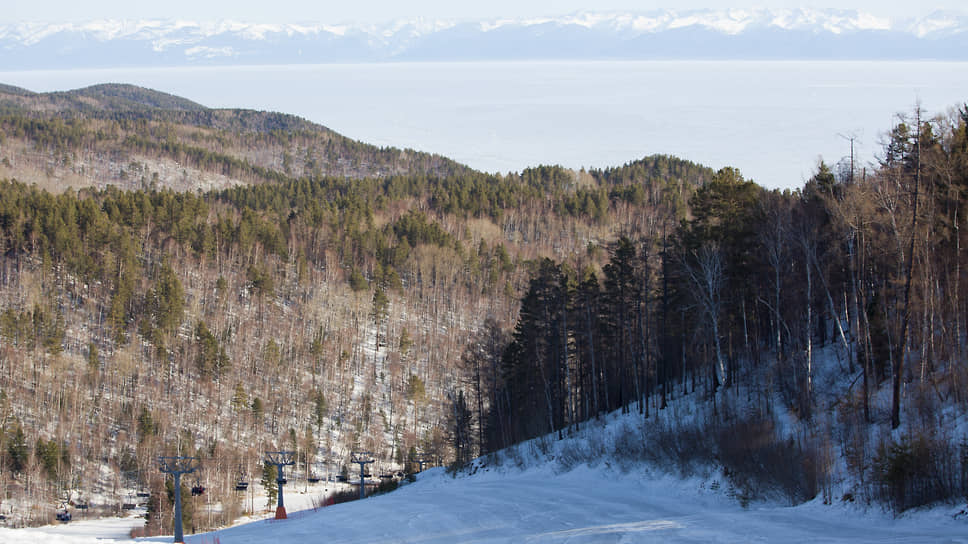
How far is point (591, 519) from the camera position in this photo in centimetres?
1980

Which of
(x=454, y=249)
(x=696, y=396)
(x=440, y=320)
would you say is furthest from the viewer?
(x=454, y=249)

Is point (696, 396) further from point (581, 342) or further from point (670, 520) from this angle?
point (670, 520)

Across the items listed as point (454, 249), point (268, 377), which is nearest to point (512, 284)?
point (454, 249)

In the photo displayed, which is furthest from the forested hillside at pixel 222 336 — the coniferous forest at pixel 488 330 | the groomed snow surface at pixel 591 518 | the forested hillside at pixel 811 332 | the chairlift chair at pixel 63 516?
the groomed snow surface at pixel 591 518

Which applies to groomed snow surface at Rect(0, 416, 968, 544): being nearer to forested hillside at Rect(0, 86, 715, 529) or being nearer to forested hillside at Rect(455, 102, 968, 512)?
forested hillside at Rect(455, 102, 968, 512)

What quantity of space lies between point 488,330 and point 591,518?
3023 inches

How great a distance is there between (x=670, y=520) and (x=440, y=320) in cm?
9294

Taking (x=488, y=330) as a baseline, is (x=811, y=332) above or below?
above

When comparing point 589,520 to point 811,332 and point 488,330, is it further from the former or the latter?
point 488,330

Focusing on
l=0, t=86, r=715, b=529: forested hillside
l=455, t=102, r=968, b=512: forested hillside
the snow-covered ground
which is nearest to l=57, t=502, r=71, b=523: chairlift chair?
l=0, t=86, r=715, b=529: forested hillside

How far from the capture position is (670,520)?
59.2 feet

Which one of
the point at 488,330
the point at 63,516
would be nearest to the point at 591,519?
the point at 63,516

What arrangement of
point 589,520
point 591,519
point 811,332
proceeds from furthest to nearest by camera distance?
point 811,332 < point 591,519 < point 589,520

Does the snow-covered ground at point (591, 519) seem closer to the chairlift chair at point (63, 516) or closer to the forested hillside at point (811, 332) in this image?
the forested hillside at point (811, 332)
